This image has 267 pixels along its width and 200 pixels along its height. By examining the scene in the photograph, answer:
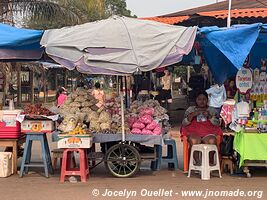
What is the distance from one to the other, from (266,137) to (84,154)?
8.97ft

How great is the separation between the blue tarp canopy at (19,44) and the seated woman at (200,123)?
2.67 meters

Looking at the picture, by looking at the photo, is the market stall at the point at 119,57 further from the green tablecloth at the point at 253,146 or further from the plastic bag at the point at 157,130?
the green tablecloth at the point at 253,146

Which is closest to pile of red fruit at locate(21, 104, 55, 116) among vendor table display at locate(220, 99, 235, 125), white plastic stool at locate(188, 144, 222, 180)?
white plastic stool at locate(188, 144, 222, 180)

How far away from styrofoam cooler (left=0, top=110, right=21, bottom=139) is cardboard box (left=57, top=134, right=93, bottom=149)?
904 mm

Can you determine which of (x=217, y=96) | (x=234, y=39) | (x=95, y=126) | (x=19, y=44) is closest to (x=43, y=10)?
(x=217, y=96)

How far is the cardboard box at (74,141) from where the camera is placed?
7.09 meters

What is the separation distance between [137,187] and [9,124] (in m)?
2.34

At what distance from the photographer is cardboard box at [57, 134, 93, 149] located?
23.3ft

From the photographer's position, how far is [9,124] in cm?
762

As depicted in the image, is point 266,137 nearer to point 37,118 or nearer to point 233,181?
point 233,181

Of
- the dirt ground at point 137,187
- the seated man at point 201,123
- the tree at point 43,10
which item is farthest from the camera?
the tree at point 43,10

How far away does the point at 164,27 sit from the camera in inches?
286

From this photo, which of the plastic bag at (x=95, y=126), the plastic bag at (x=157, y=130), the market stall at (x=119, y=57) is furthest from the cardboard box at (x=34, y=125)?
the plastic bag at (x=157, y=130)

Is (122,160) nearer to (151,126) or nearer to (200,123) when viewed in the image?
(151,126)
